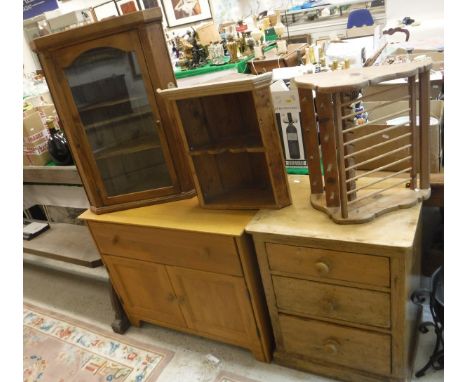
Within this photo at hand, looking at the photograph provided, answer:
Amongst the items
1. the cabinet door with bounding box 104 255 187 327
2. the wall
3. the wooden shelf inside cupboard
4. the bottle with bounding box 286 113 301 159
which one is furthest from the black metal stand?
the wall

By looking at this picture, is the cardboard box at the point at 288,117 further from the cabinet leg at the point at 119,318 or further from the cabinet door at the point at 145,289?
the cabinet leg at the point at 119,318

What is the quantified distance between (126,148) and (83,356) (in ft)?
3.47

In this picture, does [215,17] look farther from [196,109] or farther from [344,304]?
[344,304]

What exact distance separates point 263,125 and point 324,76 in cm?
22

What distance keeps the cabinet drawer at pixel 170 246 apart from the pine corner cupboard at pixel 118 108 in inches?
4.5

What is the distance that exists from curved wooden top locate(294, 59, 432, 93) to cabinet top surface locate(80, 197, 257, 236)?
1.63ft

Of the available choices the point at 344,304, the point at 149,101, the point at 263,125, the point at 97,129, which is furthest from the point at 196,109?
the point at 344,304

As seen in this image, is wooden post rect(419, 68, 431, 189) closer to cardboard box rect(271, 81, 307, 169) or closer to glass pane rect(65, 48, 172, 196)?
cardboard box rect(271, 81, 307, 169)

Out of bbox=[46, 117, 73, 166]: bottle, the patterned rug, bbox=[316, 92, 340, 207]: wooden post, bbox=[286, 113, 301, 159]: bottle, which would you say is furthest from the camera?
bbox=[46, 117, 73, 166]: bottle

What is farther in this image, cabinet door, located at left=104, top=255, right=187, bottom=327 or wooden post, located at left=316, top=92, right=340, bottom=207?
cabinet door, located at left=104, top=255, right=187, bottom=327

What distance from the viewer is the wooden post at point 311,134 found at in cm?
112

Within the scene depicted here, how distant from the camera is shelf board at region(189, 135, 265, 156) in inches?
47.4

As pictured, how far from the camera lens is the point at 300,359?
4.77 feet

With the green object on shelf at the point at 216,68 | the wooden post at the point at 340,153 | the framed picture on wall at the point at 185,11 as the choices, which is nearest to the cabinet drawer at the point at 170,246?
the wooden post at the point at 340,153
